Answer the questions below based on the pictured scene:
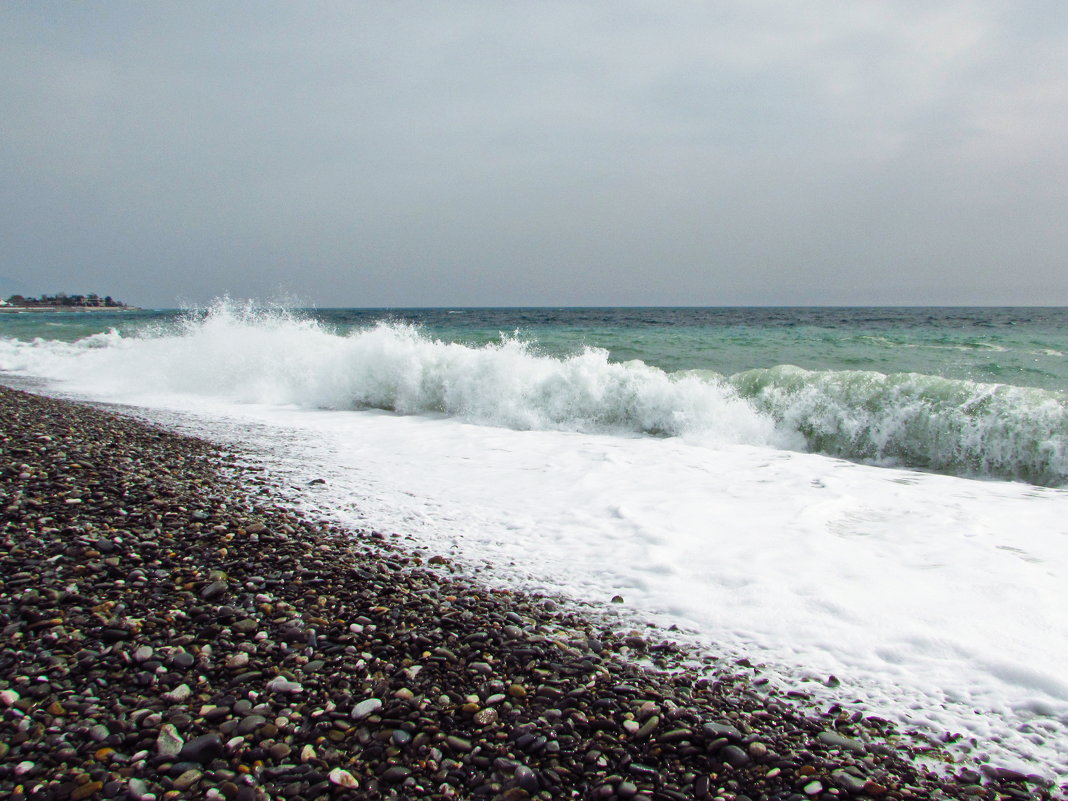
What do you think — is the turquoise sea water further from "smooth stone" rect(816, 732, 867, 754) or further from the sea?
"smooth stone" rect(816, 732, 867, 754)

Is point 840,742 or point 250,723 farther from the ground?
point 250,723

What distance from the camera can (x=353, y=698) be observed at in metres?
2.35

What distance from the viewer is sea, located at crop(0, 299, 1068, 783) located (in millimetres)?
2838

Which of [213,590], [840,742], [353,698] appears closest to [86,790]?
[353,698]

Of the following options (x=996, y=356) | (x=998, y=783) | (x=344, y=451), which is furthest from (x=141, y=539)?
(x=996, y=356)

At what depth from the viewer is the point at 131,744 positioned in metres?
2.05

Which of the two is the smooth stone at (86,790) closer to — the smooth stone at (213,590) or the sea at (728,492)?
the smooth stone at (213,590)

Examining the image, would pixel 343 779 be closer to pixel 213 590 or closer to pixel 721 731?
pixel 721 731

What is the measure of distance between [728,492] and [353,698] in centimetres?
419

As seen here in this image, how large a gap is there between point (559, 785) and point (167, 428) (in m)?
7.66

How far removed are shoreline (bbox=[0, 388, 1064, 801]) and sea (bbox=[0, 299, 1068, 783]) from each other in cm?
31

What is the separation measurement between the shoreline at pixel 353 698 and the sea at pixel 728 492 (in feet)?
1.00

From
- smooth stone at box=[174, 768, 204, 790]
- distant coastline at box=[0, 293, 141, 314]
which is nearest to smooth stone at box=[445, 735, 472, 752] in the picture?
smooth stone at box=[174, 768, 204, 790]

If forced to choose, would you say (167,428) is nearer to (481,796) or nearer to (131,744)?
(131,744)
